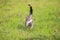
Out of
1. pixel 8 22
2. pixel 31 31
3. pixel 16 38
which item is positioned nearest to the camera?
pixel 16 38

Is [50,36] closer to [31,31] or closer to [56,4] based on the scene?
[31,31]

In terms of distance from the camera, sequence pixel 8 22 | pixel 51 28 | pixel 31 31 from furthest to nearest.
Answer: pixel 8 22, pixel 51 28, pixel 31 31

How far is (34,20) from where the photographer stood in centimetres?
1558

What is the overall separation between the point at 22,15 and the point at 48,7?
11.4ft

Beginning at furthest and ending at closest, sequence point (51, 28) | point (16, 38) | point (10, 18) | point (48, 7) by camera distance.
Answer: point (48, 7)
point (10, 18)
point (51, 28)
point (16, 38)

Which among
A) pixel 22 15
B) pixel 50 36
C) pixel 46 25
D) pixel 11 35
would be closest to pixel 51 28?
pixel 46 25

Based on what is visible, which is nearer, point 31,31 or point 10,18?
point 31,31

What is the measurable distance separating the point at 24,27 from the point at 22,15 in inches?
144

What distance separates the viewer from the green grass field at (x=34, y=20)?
12578 mm

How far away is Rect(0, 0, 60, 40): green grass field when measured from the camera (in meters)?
12.6

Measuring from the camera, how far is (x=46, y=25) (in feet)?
47.1

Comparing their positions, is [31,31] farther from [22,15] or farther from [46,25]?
[22,15]

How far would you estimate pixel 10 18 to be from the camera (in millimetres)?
16172

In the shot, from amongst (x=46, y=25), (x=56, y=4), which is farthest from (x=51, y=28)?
(x=56, y=4)
